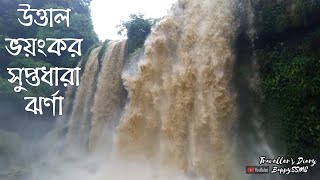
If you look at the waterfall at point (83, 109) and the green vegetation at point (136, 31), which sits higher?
the green vegetation at point (136, 31)

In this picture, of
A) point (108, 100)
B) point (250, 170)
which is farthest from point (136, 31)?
point (250, 170)

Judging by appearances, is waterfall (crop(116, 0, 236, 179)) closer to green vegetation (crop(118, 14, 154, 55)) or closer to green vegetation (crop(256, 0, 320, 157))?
green vegetation (crop(256, 0, 320, 157))

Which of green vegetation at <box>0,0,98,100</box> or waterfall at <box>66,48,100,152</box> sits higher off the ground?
green vegetation at <box>0,0,98,100</box>

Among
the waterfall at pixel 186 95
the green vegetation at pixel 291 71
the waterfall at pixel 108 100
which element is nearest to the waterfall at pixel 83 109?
the waterfall at pixel 108 100

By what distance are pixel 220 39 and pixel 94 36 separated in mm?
11218

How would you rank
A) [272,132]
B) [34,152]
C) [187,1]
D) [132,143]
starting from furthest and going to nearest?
1. [34,152]
2. [132,143]
3. [187,1]
4. [272,132]

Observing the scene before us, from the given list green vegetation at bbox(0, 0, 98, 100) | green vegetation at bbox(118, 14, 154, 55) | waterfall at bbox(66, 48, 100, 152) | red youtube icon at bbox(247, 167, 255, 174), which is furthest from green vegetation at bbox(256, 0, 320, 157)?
green vegetation at bbox(0, 0, 98, 100)

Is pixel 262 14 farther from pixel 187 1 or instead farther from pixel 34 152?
pixel 34 152

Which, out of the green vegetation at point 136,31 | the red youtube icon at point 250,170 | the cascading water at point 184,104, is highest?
the green vegetation at point 136,31

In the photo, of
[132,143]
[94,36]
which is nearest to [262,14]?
[132,143]

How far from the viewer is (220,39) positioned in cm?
693

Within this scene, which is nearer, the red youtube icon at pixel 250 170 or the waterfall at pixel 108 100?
the red youtube icon at pixel 250 170

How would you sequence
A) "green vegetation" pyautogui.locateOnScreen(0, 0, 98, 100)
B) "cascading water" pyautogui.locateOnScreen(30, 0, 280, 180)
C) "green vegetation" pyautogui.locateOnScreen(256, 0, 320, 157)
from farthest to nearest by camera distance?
"green vegetation" pyautogui.locateOnScreen(0, 0, 98, 100) → "cascading water" pyautogui.locateOnScreen(30, 0, 280, 180) → "green vegetation" pyautogui.locateOnScreen(256, 0, 320, 157)

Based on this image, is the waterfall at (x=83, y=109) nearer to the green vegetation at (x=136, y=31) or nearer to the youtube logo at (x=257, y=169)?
the green vegetation at (x=136, y=31)
